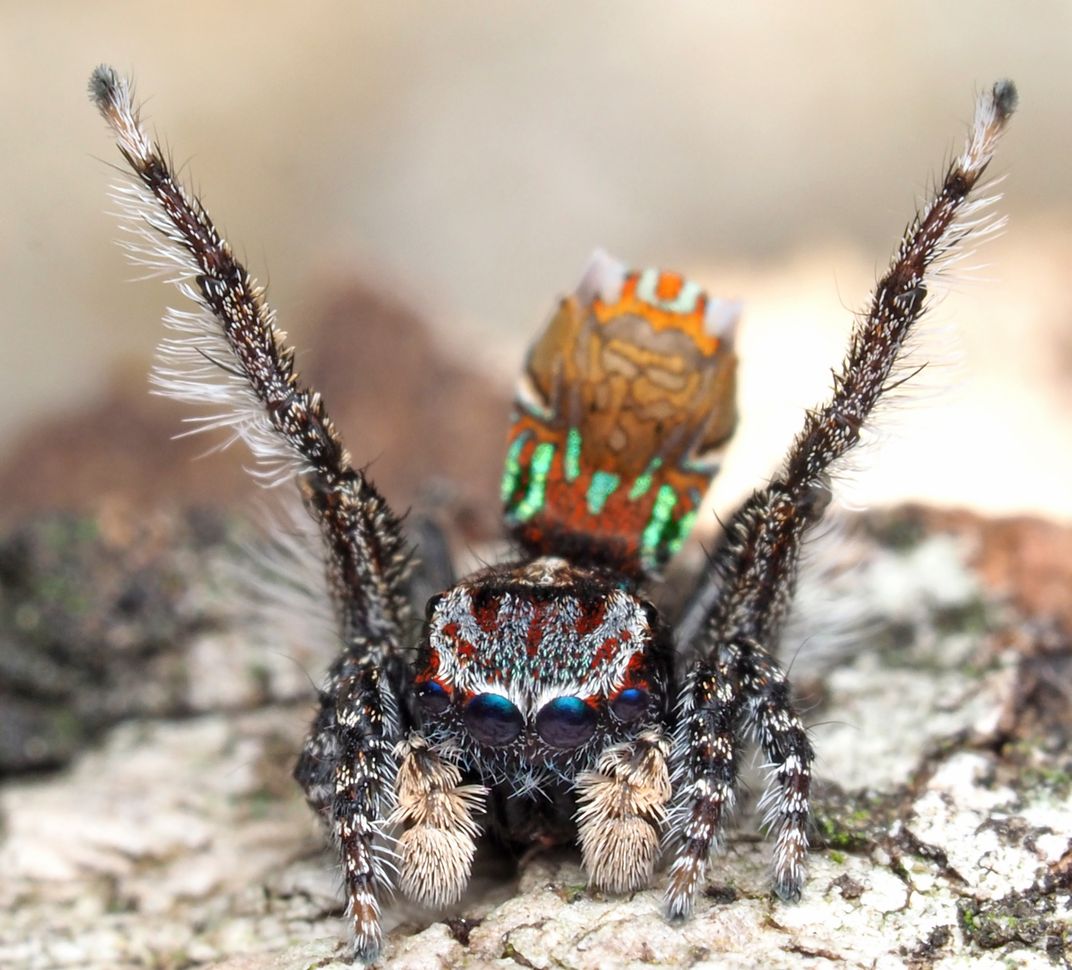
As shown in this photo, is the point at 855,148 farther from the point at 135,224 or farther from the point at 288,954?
the point at 288,954

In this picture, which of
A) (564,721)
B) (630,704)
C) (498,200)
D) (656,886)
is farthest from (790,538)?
(498,200)

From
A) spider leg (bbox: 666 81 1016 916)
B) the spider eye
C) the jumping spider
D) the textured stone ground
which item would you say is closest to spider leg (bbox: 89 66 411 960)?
the jumping spider

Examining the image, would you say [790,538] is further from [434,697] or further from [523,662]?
[434,697]

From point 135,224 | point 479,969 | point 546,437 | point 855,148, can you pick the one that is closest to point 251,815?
point 479,969

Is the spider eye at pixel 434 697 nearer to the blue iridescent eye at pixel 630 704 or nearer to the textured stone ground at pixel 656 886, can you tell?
the blue iridescent eye at pixel 630 704

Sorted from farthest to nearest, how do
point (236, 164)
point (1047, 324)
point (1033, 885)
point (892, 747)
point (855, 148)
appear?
point (855, 148), point (236, 164), point (1047, 324), point (892, 747), point (1033, 885)

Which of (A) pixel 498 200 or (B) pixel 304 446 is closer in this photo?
(B) pixel 304 446

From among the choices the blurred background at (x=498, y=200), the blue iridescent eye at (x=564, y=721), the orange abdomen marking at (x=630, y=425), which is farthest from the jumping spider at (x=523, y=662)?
the blurred background at (x=498, y=200)
